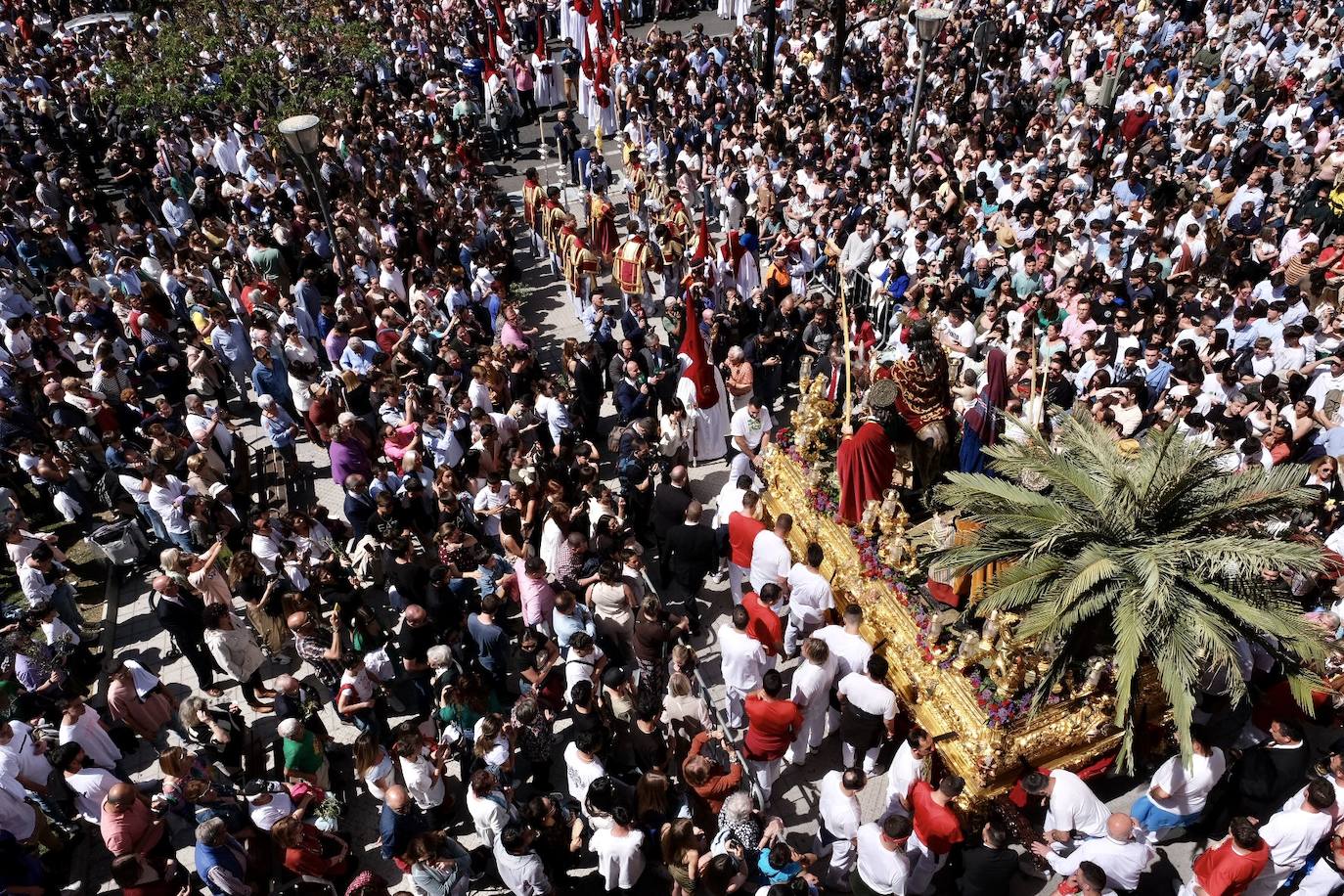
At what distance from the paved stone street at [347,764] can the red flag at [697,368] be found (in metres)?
1.44

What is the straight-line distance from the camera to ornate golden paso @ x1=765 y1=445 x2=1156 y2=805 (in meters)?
7.33

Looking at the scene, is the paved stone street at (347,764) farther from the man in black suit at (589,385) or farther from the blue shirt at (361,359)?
the blue shirt at (361,359)

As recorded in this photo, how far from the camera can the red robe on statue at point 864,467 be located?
863 cm

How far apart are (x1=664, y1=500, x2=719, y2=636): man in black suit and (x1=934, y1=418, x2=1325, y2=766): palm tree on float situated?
2.58 metres

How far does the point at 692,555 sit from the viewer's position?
9250mm

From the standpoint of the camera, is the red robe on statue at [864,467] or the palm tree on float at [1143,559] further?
the red robe on statue at [864,467]

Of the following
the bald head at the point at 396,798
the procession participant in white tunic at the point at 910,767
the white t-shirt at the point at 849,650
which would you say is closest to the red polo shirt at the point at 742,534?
the white t-shirt at the point at 849,650

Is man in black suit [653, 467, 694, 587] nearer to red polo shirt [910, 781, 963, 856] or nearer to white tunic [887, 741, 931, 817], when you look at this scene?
white tunic [887, 741, 931, 817]

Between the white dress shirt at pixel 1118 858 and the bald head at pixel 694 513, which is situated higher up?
the bald head at pixel 694 513

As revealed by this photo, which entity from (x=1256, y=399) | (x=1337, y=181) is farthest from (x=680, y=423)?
(x=1337, y=181)

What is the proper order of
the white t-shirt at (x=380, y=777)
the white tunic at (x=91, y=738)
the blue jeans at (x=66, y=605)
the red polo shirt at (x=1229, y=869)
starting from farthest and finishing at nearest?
the blue jeans at (x=66, y=605) < the white tunic at (x=91, y=738) < the white t-shirt at (x=380, y=777) < the red polo shirt at (x=1229, y=869)

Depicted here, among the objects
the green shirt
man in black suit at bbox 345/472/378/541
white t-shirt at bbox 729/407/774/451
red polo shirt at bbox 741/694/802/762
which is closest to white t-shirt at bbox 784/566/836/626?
red polo shirt at bbox 741/694/802/762

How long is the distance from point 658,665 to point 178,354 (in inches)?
359

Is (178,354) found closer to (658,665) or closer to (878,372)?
(658,665)
